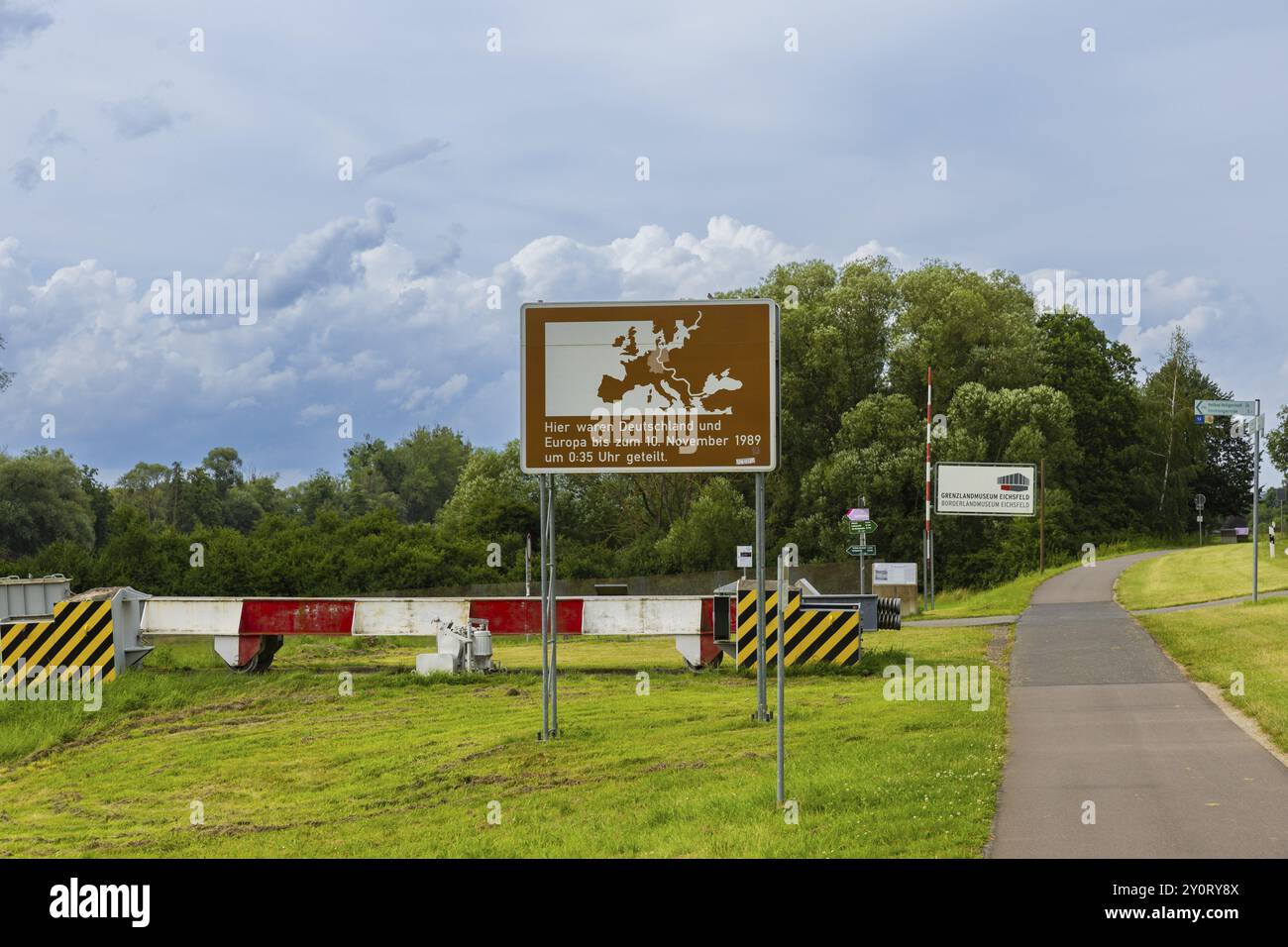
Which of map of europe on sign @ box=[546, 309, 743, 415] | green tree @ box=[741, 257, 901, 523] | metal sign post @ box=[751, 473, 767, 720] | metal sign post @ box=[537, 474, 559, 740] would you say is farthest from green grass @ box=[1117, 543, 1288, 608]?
map of europe on sign @ box=[546, 309, 743, 415]

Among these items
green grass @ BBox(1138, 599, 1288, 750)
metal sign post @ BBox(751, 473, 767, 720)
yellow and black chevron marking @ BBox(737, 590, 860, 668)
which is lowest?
green grass @ BBox(1138, 599, 1288, 750)

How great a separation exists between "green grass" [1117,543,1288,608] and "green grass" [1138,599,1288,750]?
14.2 feet

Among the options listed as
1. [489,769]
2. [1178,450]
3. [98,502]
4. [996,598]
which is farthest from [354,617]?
[1178,450]

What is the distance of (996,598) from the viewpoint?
38.9 m

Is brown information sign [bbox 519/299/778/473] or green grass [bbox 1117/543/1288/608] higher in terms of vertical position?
brown information sign [bbox 519/299/778/473]

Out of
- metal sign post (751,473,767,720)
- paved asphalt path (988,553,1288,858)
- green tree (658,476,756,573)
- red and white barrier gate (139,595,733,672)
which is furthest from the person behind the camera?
green tree (658,476,756,573)

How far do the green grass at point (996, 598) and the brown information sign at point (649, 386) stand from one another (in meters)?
20.4

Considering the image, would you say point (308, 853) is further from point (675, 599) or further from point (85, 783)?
point (675, 599)

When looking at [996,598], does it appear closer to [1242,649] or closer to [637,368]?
[1242,649]

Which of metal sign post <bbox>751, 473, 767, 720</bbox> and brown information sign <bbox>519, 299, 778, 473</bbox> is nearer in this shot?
metal sign post <bbox>751, 473, 767, 720</bbox>

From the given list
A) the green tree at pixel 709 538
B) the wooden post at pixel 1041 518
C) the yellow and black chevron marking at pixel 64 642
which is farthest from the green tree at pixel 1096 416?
the yellow and black chevron marking at pixel 64 642

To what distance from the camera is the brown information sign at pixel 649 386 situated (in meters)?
12.7

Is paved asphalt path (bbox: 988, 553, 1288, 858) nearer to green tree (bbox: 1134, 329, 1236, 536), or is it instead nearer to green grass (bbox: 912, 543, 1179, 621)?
green grass (bbox: 912, 543, 1179, 621)

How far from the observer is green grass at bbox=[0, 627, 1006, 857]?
359 inches
